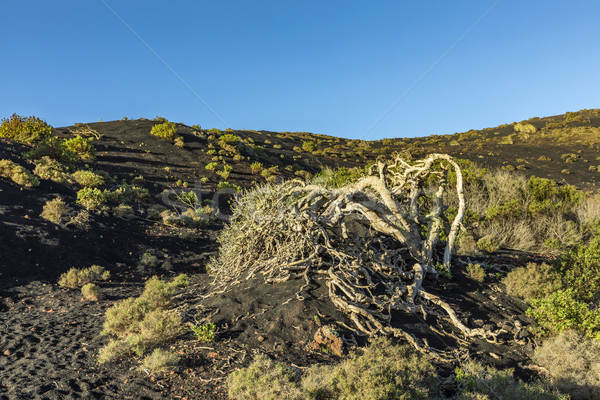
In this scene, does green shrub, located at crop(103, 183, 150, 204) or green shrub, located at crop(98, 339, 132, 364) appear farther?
green shrub, located at crop(103, 183, 150, 204)

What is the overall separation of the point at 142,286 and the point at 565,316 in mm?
10033

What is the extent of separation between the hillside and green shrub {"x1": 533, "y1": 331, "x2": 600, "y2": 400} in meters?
0.29

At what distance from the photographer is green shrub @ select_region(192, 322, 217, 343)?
17.6 feet

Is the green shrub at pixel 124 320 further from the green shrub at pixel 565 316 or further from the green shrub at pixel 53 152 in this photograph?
the green shrub at pixel 53 152

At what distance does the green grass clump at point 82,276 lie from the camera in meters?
9.45

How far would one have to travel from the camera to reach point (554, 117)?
71188 millimetres

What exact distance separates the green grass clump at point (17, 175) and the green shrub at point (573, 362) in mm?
17926

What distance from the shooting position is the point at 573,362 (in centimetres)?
487

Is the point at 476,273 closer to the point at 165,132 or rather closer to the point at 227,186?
the point at 227,186

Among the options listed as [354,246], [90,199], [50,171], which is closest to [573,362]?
[354,246]

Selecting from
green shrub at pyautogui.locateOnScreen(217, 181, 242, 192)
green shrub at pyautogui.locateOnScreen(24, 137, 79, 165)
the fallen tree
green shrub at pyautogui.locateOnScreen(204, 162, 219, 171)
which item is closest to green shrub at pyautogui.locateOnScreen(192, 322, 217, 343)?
the fallen tree

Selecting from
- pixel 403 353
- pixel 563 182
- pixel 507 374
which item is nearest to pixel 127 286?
pixel 403 353

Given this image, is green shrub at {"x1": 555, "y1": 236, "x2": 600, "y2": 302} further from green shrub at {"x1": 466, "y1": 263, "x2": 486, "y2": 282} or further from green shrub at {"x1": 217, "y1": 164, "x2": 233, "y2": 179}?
green shrub at {"x1": 217, "y1": 164, "x2": 233, "y2": 179}

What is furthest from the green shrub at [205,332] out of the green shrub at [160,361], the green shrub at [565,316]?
the green shrub at [565,316]
